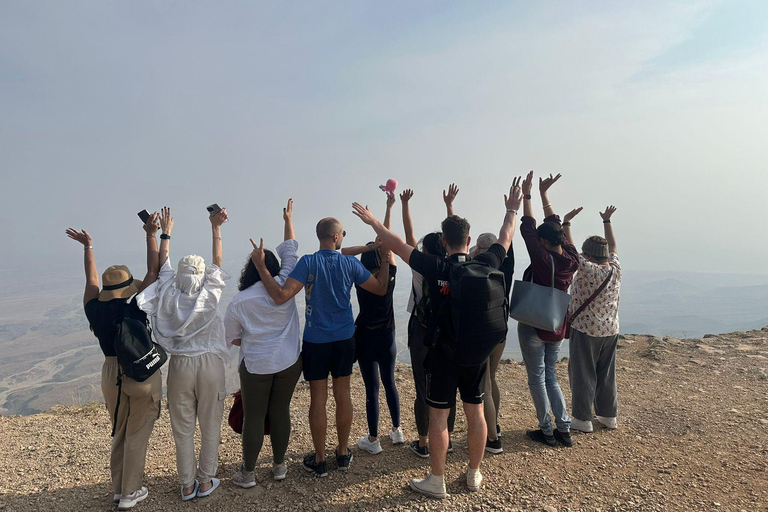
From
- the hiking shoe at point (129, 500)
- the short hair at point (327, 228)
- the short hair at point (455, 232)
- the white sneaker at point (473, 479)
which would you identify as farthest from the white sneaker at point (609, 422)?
the hiking shoe at point (129, 500)

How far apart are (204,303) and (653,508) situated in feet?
15.6

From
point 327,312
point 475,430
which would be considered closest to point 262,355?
point 327,312

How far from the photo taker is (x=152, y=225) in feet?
13.5

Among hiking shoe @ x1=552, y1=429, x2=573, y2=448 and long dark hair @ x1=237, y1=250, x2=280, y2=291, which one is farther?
hiking shoe @ x1=552, y1=429, x2=573, y2=448

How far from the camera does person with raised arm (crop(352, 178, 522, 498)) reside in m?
3.56

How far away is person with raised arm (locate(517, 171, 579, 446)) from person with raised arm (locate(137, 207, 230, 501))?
351cm

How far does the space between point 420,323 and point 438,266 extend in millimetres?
843

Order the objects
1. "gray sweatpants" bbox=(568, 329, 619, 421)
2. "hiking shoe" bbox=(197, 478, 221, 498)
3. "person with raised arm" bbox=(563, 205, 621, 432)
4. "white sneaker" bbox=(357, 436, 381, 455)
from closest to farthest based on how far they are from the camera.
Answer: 1. "hiking shoe" bbox=(197, 478, 221, 498)
2. "white sneaker" bbox=(357, 436, 381, 455)
3. "person with raised arm" bbox=(563, 205, 621, 432)
4. "gray sweatpants" bbox=(568, 329, 619, 421)

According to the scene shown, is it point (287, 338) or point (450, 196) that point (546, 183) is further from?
point (287, 338)

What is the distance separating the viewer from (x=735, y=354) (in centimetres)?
959

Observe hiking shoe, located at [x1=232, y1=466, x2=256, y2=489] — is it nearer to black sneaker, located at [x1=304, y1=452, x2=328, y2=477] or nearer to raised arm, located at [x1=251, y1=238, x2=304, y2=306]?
black sneaker, located at [x1=304, y1=452, x2=328, y2=477]

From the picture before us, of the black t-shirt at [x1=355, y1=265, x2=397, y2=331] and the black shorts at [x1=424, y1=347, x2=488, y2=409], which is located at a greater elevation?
the black t-shirt at [x1=355, y1=265, x2=397, y2=331]

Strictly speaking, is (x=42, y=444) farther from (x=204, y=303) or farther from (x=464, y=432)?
(x=464, y=432)

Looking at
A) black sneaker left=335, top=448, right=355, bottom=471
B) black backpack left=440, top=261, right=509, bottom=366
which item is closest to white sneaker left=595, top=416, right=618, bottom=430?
black backpack left=440, top=261, right=509, bottom=366
